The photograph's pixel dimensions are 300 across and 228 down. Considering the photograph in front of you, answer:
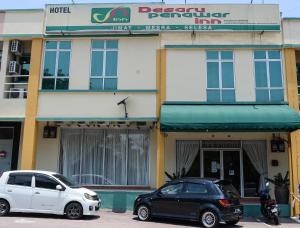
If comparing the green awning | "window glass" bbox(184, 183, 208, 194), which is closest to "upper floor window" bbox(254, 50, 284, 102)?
the green awning

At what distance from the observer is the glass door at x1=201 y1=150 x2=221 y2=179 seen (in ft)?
61.9

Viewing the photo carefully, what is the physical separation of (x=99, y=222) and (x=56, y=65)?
8.23 metres

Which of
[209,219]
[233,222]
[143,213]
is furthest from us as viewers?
[143,213]

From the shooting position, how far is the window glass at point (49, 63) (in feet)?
61.4

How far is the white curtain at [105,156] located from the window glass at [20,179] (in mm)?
4409

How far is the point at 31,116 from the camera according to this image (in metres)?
18.0

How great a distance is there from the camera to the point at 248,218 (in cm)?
1611

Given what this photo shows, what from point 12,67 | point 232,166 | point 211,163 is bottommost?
point 232,166

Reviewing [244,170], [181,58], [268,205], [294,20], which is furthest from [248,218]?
[294,20]

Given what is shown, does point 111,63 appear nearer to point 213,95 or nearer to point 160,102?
point 160,102

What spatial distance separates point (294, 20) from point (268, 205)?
8.91 meters

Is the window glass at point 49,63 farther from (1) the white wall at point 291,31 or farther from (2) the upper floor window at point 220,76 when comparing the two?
(1) the white wall at point 291,31

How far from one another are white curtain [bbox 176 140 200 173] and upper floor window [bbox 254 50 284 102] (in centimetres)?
370

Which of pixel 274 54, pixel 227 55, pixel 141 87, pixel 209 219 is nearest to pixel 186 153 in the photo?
pixel 141 87
